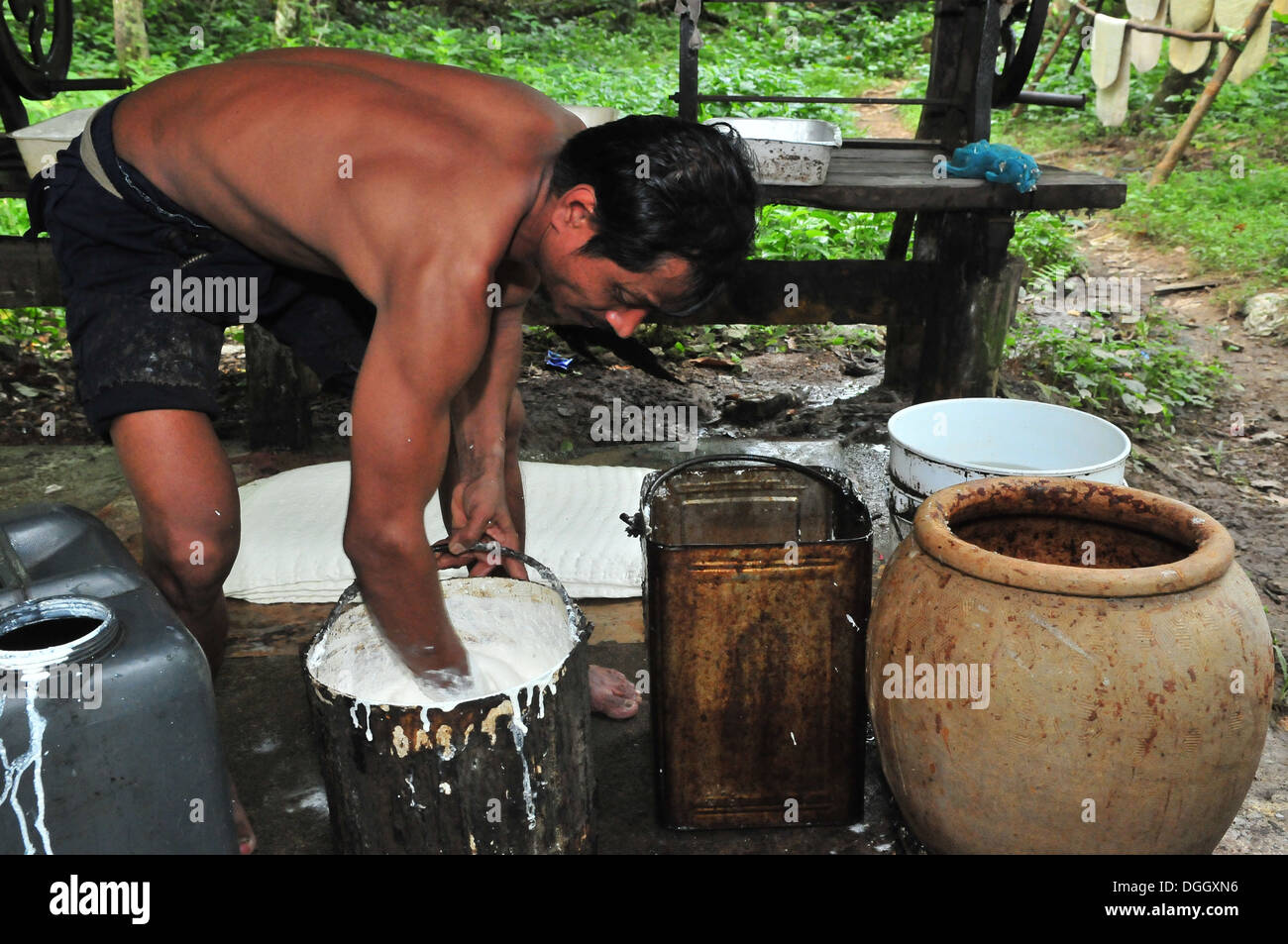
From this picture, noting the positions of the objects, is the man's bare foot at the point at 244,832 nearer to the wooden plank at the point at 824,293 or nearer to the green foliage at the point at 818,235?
the wooden plank at the point at 824,293

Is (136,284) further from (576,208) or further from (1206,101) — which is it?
(1206,101)

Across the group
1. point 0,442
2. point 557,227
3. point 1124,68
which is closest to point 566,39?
point 1124,68

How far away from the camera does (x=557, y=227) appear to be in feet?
5.60

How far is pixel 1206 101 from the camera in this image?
251 inches

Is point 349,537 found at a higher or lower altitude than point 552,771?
higher

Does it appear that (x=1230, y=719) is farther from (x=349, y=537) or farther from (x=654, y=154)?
(x=349, y=537)

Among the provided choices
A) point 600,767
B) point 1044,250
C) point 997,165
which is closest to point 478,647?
point 600,767

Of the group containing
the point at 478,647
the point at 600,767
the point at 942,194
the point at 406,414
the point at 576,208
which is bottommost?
the point at 600,767

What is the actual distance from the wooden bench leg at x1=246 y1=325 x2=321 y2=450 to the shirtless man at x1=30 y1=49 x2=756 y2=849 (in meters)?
1.53

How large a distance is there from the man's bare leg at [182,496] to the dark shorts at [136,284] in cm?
4

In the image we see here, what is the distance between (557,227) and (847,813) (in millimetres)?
1240

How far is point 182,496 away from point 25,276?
200cm

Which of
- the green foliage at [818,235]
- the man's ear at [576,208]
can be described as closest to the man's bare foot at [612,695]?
the man's ear at [576,208]

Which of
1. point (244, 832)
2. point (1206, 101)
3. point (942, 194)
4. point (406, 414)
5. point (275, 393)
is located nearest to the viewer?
point (406, 414)
